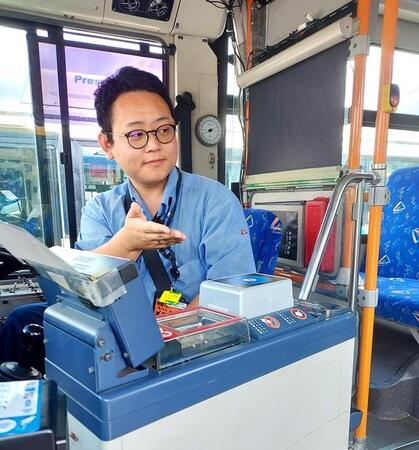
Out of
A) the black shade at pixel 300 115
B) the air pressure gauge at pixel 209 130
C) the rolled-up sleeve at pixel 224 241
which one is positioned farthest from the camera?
the air pressure gauge at pixel 209 130

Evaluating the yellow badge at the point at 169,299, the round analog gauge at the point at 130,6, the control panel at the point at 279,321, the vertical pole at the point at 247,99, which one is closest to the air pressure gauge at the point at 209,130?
the vertical pole at the point at 247,99

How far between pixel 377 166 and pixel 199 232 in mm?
826

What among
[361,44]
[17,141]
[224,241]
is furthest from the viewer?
[17,141]

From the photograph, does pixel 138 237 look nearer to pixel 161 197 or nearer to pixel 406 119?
pixel 161 197

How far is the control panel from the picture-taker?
85 cm

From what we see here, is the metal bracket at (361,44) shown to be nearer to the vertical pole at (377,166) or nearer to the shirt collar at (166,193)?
the vertical pole at (377,166)

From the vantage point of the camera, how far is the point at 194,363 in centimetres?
73

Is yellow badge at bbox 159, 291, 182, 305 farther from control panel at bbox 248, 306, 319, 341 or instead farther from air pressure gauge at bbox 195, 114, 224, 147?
air pressure gauge at bbox 195, 114, 224, 147

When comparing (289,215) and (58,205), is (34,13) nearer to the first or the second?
(58,205)

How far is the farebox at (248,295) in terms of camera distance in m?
0.89

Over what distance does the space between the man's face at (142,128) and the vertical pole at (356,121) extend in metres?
1.17

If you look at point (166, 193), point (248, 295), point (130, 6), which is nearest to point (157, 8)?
point (130, 6)

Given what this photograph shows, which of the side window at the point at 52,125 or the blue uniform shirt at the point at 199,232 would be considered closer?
the blue uniform shirt at the point at 199,232

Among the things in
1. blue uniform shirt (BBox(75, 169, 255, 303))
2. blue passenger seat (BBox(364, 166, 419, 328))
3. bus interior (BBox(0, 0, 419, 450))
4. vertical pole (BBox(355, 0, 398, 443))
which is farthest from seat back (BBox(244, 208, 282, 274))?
blue uniform shirt (BBox(75, 169, 255, 303))
